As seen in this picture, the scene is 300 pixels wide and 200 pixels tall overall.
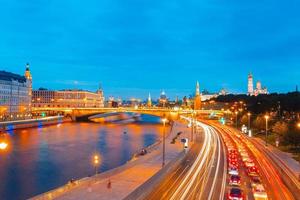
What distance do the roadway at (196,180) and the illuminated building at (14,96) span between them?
10059cm

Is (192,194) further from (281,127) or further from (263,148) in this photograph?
(281,127)

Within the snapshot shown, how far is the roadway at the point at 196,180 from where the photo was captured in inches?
977

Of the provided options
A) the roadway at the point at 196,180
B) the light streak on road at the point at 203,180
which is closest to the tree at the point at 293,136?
the roadway at the point at 196,180

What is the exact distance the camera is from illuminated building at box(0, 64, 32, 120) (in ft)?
438

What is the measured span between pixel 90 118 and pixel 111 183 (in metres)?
139

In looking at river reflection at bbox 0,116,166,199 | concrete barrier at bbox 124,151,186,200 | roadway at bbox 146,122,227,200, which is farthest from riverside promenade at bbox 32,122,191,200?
river reflection at bbox 0,116,166,199

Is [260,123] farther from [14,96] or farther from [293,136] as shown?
[14,96]

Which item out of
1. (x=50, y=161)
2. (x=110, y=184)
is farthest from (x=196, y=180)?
(x=50, y=161)

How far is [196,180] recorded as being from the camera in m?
29.6

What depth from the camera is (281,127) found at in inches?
2378

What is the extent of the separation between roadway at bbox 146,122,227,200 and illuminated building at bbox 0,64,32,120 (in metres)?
101

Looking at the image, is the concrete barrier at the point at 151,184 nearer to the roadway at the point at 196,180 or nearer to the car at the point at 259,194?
the roadway at the point at 196,180

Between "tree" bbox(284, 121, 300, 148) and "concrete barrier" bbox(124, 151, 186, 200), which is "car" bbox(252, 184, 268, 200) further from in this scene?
"tree" bbox(284, 121, 300, 148)

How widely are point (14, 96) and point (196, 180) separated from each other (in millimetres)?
128256
